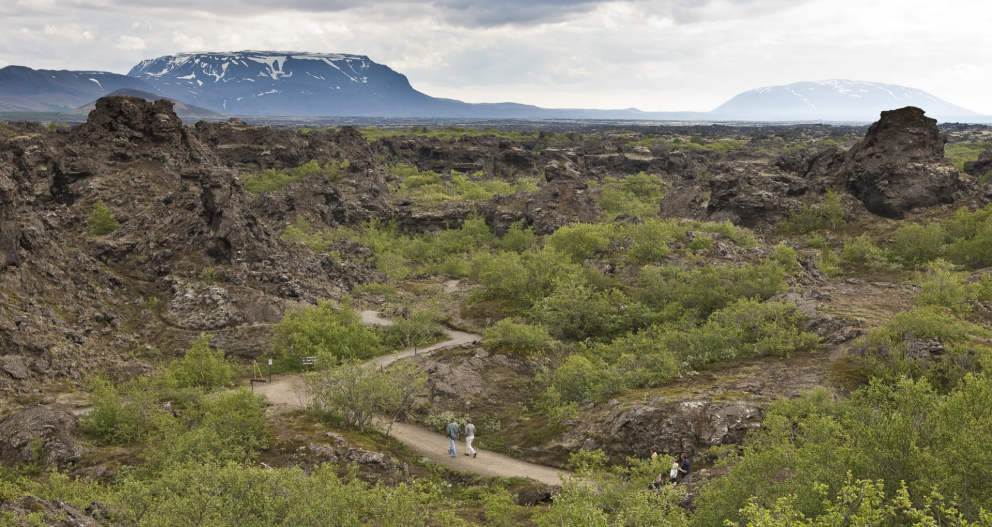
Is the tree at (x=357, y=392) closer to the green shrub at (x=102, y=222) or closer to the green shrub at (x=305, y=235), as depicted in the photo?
the green shrub at (x=102, y=222)

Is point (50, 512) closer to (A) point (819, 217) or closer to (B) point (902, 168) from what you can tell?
(A) point (819, 217)

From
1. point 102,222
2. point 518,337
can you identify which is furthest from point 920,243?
point 102,222

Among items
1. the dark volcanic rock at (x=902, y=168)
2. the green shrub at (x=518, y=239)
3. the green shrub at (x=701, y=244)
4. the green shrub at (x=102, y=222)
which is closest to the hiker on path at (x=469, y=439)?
the green shrub at (x=701, y=244)

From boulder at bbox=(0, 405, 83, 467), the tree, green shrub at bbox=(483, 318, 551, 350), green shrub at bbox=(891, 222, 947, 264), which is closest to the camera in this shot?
boulder at bbox=(0, 405, 83, 467)

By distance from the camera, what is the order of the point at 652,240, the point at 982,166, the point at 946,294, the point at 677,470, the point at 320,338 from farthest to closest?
the point at 982,166 → the point at 652,240 → the point at 320,338 → the point at 946,294 → the point at 677,470

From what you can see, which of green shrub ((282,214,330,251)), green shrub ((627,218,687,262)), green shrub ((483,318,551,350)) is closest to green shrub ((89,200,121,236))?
green shrub ((282,214,330,251))

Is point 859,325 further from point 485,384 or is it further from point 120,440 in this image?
point 120,440

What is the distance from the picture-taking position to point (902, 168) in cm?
6269

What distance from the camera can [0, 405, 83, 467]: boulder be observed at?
2475 cm

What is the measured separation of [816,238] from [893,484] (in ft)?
165

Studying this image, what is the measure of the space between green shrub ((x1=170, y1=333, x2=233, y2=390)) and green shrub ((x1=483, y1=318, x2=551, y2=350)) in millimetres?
16934

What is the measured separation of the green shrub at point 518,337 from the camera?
4091 centimetres

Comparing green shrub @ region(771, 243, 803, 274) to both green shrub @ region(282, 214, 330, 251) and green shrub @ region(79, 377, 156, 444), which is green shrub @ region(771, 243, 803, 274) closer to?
green shrub @ region(79, 377, 156, 444)

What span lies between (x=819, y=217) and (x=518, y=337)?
132 ft
